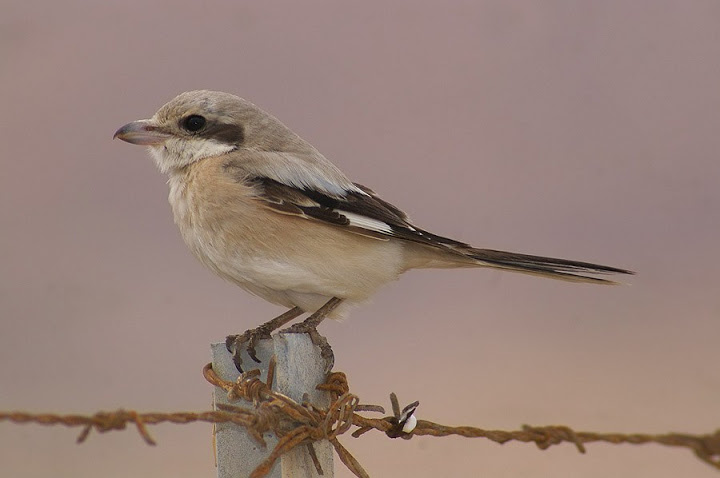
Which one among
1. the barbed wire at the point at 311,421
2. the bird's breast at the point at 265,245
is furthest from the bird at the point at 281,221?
the barbed wire at the point at 311,421

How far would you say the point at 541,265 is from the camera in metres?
3.27

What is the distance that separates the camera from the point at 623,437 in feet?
5.49

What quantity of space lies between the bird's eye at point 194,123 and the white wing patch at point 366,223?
0.73 m

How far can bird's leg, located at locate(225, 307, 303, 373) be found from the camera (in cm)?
231

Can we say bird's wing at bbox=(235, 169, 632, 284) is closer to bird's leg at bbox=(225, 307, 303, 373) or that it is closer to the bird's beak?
bird's leg at bbox=(225, 307, 303, 373)

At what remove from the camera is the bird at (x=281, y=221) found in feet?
10.1

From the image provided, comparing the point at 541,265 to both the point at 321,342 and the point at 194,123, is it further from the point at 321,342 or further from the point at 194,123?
the point at 194,123

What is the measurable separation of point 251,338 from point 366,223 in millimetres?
829

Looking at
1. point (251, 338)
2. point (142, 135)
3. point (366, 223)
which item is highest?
point (142, 135)

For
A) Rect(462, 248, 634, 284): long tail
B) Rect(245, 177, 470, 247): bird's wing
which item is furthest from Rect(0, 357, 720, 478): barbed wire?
Rect(462, 248, 634, 284): long tail

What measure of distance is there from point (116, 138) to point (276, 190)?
79 centimetres

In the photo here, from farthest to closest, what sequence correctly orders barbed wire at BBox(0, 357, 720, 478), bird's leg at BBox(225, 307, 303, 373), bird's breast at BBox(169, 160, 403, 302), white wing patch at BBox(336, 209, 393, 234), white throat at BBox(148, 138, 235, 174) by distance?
1. white throat at BBox(148, 138, 235, 174)
2. white wing patch at BBox(336, 209, 393, 234)
3. bird's breast at BBox(169, 160, 403, 302)
4. bird's leg at BBox(225, 307, 303, 373)
5. barbed wire at BBox(0, 357, 720, 478)

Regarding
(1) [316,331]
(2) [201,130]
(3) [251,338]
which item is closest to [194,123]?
(2) [201,130]

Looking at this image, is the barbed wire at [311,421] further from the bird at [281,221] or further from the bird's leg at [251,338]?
the bird at [281,221]
